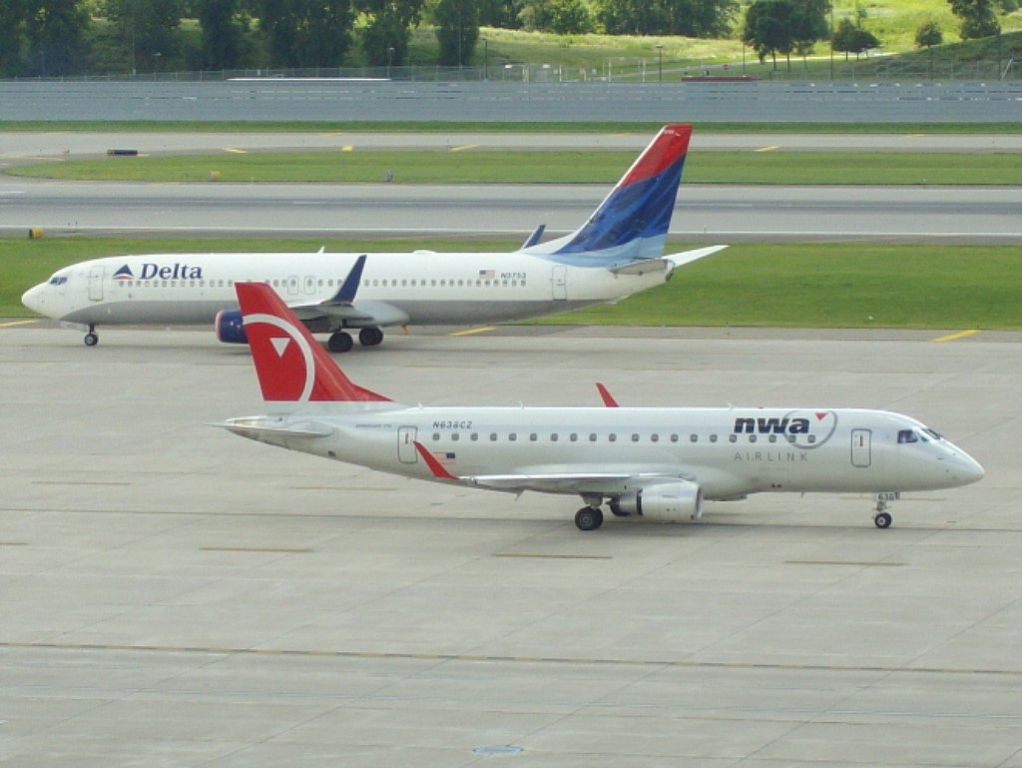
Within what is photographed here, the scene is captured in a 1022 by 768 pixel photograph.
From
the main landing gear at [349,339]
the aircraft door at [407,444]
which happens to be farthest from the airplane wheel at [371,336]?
the aircraft door at [407,444]

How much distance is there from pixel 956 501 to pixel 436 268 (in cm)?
3013

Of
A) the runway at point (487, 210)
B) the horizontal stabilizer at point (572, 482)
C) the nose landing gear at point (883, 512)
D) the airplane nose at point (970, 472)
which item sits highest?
the airplane nose at point (970, 472)

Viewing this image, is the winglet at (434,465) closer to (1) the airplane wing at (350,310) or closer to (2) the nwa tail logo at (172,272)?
(1) the airplane wing at (350,310)

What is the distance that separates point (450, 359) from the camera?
2785 inches

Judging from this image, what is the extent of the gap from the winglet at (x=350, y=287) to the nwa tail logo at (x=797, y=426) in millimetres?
30636

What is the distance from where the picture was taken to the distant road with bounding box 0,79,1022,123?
174375 mm

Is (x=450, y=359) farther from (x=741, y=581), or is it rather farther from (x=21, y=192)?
(x=21, y=192)

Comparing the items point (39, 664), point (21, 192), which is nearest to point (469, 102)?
point (21, 192)

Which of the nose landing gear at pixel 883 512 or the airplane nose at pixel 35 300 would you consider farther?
the airplane nose at pixel 35 300

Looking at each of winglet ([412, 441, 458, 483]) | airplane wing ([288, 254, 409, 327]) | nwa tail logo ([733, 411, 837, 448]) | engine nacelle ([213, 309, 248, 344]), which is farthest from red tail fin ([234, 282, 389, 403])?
airplane wing ([288, 254, 409, 327])

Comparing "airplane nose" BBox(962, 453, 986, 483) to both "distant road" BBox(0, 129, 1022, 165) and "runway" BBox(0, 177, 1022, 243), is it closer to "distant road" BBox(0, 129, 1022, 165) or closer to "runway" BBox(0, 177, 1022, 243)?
"runway" BBox(0, 177, 1022, 243)

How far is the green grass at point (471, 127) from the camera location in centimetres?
16688

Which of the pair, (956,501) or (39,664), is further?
(956,501)

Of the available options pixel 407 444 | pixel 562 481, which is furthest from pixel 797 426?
pixel 407 444
